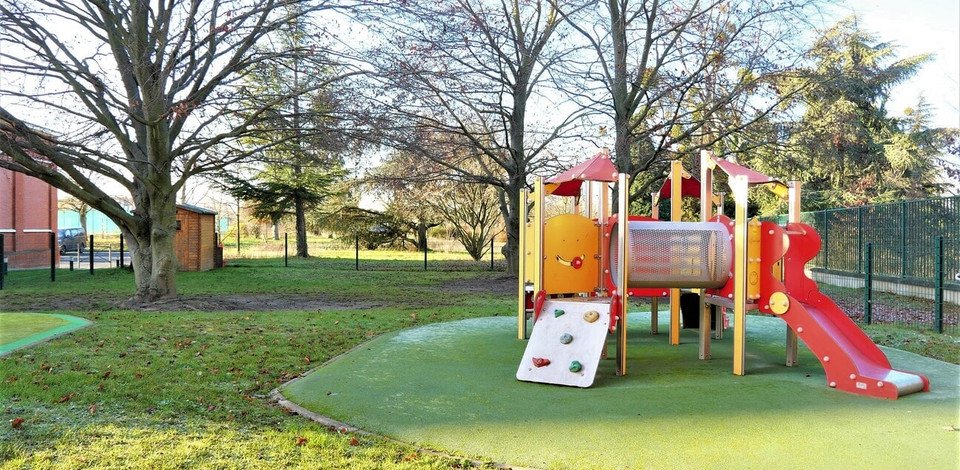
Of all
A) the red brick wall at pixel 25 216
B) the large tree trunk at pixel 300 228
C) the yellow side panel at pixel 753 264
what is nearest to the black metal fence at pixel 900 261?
the yellow side panel at pixel 753 264

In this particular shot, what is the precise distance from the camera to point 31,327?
30.2 feet

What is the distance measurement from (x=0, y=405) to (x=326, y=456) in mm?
3057

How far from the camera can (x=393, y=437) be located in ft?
15.0

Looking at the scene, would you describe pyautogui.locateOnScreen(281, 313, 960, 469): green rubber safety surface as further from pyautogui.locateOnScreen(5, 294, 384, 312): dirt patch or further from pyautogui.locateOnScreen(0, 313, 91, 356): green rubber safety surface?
pyautogui.locateOnScreen(5, 294, 384, 312): dirt patch

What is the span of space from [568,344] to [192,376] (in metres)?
3.58

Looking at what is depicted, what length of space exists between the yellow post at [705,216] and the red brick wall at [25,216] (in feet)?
77.7

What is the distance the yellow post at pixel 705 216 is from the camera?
733cm

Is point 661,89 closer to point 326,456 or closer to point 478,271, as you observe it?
point 478,271

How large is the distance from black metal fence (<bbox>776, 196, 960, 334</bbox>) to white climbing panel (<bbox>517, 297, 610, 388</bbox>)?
6703 mm

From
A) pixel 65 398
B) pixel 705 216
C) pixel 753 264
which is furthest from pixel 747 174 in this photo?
pixel 65 398

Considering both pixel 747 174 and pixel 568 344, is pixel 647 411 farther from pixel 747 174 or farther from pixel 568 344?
pixel 747 174

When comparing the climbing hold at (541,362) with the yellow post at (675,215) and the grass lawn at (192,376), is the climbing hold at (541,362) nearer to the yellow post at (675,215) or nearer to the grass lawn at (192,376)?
the grass lawn at (192,376)

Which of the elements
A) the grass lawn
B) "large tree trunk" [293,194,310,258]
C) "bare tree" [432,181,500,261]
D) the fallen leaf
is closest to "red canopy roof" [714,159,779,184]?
the grass lawn

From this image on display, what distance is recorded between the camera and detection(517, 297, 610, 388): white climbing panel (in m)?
6.11
